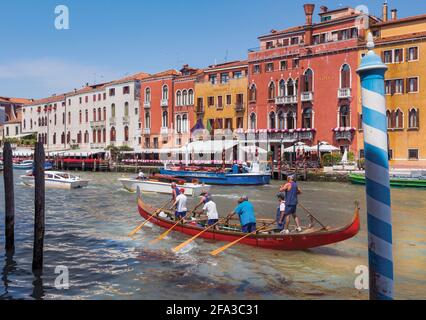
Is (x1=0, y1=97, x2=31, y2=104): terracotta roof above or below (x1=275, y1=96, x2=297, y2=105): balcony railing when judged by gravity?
above

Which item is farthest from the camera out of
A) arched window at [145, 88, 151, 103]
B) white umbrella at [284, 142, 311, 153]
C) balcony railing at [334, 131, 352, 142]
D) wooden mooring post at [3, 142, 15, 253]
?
arched window at [145, 88, 151, 103]

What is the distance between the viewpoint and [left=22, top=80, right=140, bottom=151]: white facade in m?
60.2

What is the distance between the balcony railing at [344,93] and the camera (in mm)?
40000

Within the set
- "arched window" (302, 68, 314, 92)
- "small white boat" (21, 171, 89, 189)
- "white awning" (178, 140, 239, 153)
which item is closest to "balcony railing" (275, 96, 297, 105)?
"arched window" (302, 68, 314, 92)

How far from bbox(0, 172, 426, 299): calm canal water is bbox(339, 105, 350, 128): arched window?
2259 cm

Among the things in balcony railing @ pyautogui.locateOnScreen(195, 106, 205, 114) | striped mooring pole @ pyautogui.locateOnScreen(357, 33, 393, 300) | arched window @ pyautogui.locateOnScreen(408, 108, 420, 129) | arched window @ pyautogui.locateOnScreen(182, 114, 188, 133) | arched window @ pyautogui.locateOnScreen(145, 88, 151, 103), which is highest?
arched window @ pyautogui.locateOnScreen(145, 88, 151, 103)

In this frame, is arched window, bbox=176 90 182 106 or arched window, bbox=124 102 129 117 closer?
arched window, bbox=176 90 182 106

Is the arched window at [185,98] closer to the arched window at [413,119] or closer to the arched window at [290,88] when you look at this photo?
the arched window at [290,88]

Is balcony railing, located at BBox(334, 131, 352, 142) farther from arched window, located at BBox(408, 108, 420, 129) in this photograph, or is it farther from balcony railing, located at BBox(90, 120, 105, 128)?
balcony railing, located at BBox(90, 120, 105, 128)

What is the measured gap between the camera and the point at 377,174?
4.38 m

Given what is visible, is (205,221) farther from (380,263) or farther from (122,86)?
(122,86)

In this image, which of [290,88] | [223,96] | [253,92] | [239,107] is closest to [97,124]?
[223,96]

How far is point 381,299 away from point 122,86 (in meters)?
59.0
